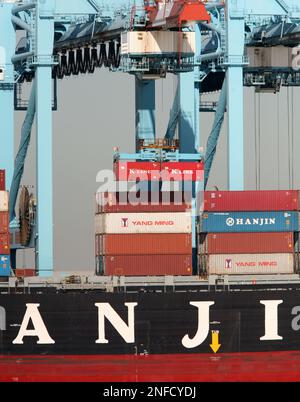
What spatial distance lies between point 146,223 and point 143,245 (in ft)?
3.27

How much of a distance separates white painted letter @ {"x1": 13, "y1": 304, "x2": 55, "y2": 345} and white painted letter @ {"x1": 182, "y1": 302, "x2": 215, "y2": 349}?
5572 mm

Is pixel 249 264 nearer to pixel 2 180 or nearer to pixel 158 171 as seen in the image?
pixel 158 171

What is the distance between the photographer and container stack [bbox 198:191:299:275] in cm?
7550

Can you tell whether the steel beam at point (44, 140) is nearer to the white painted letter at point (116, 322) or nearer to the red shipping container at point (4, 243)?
the red shipping container at point (4, 243)

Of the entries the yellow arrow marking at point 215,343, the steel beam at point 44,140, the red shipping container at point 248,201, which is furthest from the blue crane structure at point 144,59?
the yellow arrow marking at point 215,343

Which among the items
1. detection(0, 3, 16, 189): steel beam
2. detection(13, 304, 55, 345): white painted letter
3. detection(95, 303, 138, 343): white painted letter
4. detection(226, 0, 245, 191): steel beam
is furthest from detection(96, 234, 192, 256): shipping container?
detection(0, 3, 16, 189): steel beam

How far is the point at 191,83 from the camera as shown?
3280 inches

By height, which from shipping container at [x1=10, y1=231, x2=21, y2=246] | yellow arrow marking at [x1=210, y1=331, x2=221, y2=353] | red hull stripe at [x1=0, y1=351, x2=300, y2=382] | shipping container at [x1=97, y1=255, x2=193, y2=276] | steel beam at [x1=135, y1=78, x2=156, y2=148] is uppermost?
steel beam at [x1=135, y1=78, x2=156, y2=148]

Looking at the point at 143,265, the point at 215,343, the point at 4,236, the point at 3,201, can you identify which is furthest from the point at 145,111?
the point at 215,343

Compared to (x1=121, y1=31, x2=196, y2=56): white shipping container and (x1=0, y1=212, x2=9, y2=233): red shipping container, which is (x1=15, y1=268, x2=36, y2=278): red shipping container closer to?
(x1=0, y1=212, x2=9, y2=233): red shipping container

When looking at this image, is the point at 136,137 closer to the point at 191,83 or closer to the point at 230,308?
the point at 191,83

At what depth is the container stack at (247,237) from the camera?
2972 inches

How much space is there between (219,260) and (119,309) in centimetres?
468
